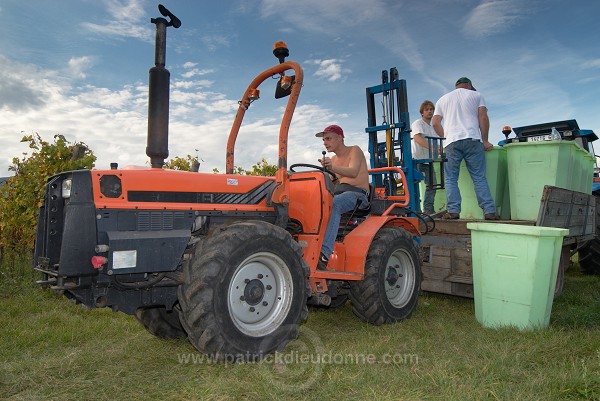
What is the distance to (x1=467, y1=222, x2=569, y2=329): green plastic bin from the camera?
3.93 m

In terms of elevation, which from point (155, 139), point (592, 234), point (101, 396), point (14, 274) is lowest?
point (101, 396)

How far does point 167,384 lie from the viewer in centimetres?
287

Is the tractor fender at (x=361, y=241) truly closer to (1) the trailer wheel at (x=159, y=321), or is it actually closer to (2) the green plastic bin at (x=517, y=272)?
(2) the green plastic bin at (x=517, y=272)

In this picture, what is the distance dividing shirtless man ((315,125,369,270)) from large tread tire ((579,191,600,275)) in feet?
16.0

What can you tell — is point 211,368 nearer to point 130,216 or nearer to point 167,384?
point 167,384

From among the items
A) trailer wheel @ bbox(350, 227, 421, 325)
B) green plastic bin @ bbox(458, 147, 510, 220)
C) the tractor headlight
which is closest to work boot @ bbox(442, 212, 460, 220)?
green plastic bin @ bbox(458, 147, 510, 220)

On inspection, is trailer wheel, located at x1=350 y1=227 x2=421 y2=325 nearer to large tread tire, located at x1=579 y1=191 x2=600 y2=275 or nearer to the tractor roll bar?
the tractor roll bar

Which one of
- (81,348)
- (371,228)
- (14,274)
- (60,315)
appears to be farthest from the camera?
(14,274)

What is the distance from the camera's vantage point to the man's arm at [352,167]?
14.5ft

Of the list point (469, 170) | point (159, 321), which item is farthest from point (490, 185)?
point (159, 321)

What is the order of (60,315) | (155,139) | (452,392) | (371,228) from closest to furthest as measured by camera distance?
(452,392), (155,139), (371,228), (60,315)

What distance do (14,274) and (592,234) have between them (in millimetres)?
7846

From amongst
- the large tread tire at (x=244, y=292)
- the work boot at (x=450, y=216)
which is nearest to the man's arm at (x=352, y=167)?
the large tread tire at (x=244, y=292)

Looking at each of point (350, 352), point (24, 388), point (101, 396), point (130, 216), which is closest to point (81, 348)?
point (24, 388)
